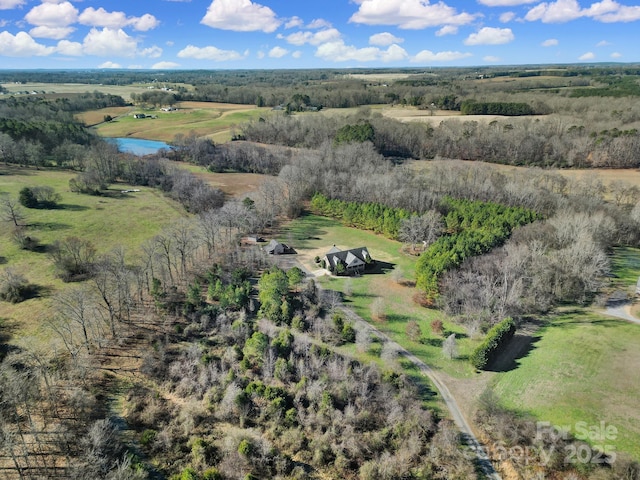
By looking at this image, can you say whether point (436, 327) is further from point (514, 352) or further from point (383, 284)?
point (383, 284)

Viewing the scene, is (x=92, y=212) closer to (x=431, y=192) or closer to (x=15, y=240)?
(x=15, y=240)

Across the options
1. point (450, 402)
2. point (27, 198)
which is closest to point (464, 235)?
point (450, 402)

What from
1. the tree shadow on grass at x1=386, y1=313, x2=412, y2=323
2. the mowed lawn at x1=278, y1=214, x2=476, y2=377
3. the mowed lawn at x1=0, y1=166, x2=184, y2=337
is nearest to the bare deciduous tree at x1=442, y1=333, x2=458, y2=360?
the mowed lawn at x1=278, y1=214, x2=476, y2=377

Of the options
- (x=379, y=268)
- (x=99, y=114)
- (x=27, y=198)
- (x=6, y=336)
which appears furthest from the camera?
(x=99, y=114)

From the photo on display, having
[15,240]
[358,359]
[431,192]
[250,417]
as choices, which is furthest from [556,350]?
[15,240]

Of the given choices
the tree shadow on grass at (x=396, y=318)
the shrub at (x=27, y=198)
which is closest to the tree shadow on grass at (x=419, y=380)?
the tree shadow on grass at (x=396, y=318)

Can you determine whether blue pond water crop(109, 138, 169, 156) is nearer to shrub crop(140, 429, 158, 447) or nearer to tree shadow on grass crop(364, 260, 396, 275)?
tree shadow on grass crop(364, 260, 396, 275)

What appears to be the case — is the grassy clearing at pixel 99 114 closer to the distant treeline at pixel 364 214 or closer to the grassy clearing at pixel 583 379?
the distant treeline at pixel 364 214
